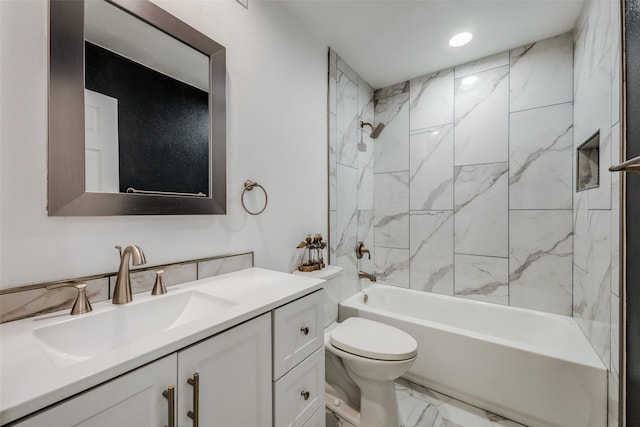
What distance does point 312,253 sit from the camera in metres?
1.79

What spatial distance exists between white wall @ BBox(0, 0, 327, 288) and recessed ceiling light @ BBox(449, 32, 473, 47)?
978mm

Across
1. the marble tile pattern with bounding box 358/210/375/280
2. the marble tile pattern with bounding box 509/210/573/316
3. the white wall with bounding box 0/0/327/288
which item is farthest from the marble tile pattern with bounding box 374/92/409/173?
the marble tile pattern with bounding box 509/210/573/316

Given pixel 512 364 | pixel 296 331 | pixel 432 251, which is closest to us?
pixel 296 331

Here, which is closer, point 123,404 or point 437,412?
point 123,404

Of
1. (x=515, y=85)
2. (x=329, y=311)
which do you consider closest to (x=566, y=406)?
(x=329, y=311)

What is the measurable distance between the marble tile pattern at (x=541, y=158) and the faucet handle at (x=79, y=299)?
2.62 m

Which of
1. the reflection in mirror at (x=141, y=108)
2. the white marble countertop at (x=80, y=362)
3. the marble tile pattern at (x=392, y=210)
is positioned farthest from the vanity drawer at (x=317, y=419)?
the marble tile pattern at (x=392, y=210)

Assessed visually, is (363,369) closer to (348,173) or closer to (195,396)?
(195,396)

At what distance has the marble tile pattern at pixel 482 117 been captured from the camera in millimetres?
2109

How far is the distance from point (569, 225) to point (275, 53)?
237cm

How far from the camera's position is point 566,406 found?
4.51 ft

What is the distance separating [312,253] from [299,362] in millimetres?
862

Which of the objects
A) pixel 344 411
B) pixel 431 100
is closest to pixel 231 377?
pixel 344 411

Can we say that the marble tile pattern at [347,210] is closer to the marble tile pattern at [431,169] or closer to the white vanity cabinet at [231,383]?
the marble tile pattern at [431,169]
